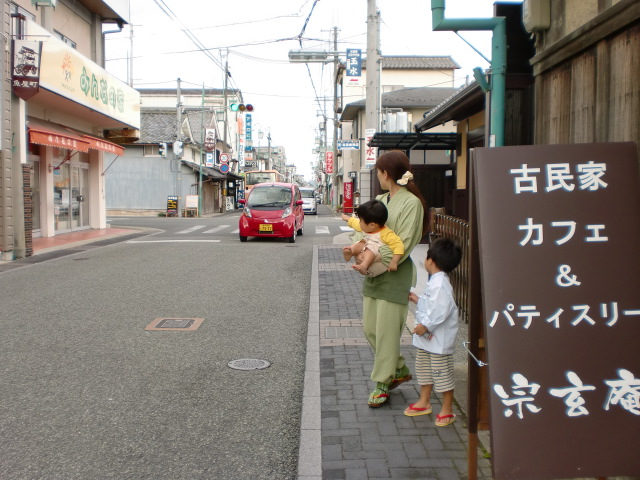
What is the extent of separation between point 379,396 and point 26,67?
461 inches

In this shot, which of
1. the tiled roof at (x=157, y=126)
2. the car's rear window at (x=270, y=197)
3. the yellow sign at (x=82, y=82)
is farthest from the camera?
the tiled roof at (x=157, y=126)

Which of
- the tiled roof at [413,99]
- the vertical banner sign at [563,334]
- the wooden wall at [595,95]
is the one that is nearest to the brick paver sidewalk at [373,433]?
the vertical banner sign at [563,334]

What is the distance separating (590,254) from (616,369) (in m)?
0.55

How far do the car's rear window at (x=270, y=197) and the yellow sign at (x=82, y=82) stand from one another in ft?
17.5

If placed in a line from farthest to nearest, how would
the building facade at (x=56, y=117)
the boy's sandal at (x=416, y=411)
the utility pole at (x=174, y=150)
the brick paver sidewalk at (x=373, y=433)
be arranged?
the utility pole at (x=174, y=150) → the building facade at (x=56, y=117) → the boy's sandal at (x=416, y=411) → the brick paver sidewalk at (x=373, y=433)

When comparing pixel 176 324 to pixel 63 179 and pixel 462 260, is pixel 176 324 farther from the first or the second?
pixel 63 179

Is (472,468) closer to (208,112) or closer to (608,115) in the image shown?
(608,115)

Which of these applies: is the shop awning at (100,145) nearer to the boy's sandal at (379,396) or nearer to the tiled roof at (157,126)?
the boy's sandal at (379,396)

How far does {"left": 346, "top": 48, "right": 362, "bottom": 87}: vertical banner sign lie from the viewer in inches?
970

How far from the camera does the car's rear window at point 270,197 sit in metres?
17.9

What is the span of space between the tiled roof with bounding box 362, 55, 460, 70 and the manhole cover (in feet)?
149

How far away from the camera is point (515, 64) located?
7.77 metres

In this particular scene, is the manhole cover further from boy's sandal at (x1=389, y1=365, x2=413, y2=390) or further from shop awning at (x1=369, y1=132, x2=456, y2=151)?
shop awning at (x1=369, y1=132, x2=456, y2=151)

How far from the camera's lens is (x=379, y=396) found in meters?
4.28
